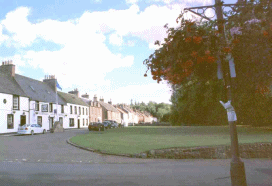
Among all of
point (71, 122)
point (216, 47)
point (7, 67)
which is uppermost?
point (7, 67)

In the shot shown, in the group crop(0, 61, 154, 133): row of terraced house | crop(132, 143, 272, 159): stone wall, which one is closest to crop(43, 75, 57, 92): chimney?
crop(0, 61, 154, 133): row of terraced house

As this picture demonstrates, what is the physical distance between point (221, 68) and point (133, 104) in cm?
15020

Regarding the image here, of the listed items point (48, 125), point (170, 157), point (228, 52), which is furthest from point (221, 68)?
point (48, 125)

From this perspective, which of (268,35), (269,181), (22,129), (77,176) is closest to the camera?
(268,35)

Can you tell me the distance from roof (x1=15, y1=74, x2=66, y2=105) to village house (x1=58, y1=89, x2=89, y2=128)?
3.74 m

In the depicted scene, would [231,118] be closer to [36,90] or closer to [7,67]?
[7,67]

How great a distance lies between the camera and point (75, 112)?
63.3 m

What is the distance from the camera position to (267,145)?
1495 cm

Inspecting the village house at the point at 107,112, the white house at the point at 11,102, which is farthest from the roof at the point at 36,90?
the village house at the point at 107,112

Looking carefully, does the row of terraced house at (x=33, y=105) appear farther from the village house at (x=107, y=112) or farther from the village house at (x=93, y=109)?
the village house at (x=107, y=112)

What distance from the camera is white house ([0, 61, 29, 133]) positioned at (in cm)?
3803

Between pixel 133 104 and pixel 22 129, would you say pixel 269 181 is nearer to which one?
pixel 22 129

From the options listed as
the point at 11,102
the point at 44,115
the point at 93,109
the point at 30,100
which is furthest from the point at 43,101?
the point at 93,109

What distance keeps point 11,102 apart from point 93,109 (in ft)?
129
